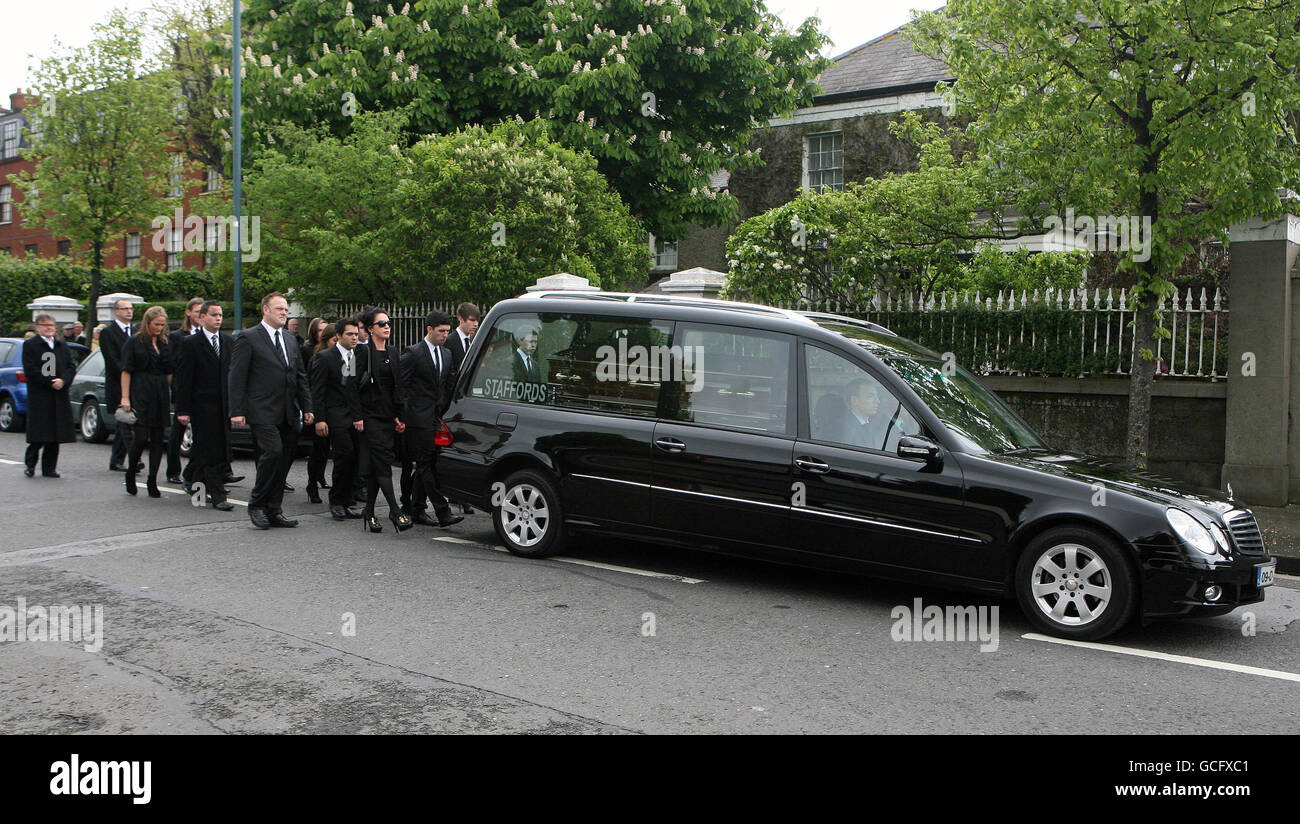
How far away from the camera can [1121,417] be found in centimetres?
1239

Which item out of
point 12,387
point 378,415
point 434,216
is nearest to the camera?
point 378,415

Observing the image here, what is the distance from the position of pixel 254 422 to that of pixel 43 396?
457 centimetres

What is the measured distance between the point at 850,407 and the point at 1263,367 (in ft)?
22.3

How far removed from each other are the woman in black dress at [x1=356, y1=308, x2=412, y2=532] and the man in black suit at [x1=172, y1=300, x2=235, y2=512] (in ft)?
5.86

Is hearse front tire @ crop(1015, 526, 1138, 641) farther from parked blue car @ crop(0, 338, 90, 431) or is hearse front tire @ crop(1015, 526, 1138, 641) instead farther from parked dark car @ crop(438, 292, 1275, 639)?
parked blue car @ crop(0, 338, 90, 431)

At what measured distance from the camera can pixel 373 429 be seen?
31.0 ft

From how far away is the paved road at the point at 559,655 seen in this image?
4809mm

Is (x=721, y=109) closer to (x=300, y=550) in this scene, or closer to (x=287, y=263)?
(x=287, y=263)

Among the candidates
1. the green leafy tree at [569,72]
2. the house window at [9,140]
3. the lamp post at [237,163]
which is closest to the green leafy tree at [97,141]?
the green leafy tree at [569,72]

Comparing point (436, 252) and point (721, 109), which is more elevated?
point (721, 109)

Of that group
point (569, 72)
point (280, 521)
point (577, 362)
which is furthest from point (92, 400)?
point (577, 362)

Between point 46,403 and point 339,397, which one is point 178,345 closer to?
point 339,397
